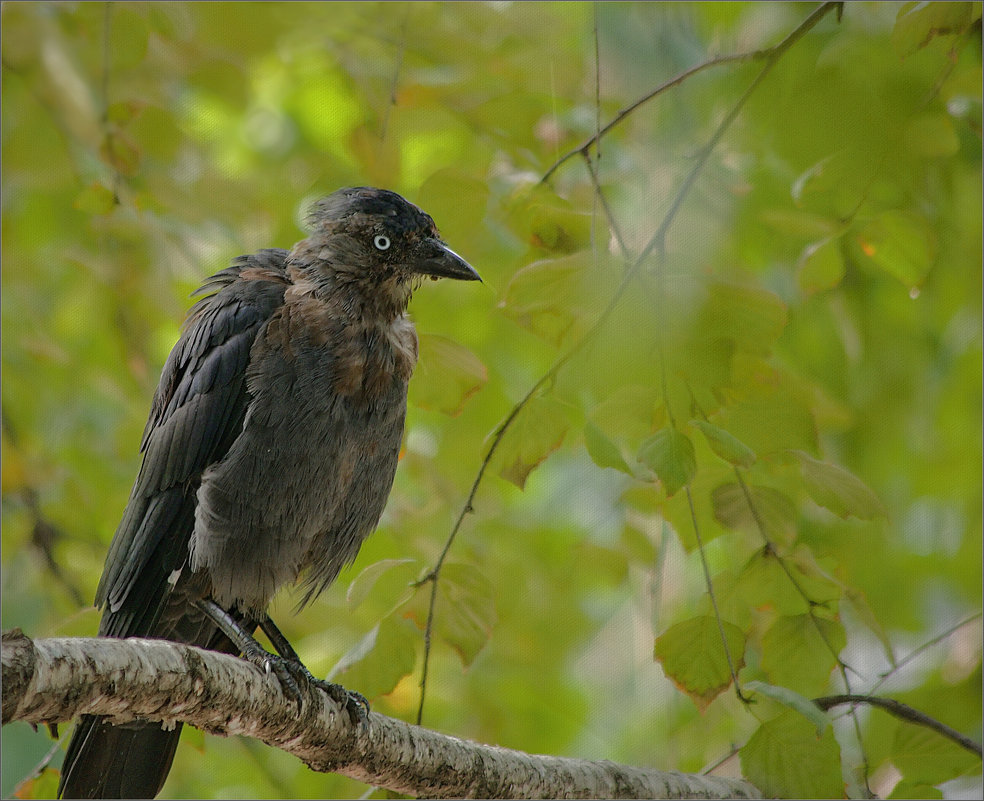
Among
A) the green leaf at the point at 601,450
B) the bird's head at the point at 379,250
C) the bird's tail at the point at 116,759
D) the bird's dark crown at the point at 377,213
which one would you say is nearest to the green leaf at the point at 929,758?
the green leaf at the point at 601,450

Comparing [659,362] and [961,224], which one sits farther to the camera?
[961,224]

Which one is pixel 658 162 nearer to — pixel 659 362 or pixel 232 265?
pixel 659 362

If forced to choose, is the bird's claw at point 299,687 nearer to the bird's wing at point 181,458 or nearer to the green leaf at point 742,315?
the bird's wing at point 181,458

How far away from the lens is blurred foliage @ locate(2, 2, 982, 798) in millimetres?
2133

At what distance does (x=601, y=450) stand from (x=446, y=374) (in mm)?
559

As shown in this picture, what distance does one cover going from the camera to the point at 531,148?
2.91 meters

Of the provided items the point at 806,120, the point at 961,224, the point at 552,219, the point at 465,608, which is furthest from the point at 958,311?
the point at 465,608

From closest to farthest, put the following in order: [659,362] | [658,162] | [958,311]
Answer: [659,362]
[658,162]
[958,311]

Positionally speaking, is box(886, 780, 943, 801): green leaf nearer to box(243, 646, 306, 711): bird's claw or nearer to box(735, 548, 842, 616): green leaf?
box(735, 548, 842, 616): green leaf

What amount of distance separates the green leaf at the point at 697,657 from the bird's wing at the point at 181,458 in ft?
4.16

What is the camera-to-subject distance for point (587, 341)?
210 cm

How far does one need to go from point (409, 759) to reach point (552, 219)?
135 centimetres

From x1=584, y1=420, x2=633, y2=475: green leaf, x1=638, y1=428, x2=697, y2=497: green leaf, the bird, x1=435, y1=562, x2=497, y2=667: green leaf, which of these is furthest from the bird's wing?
x1=638, y1=428, x2=697, y2=497: green leaf

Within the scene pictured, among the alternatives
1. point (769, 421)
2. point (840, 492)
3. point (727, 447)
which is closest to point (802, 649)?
point (840, 492)
